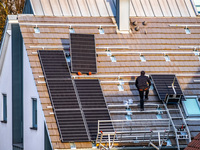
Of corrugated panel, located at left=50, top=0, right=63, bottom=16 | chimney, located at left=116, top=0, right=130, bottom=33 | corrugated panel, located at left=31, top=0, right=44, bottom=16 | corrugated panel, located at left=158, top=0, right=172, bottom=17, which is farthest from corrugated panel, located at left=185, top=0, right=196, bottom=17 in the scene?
corrugated panel, located at left=31, top=0, right=44, bottom=16

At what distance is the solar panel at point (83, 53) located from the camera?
26.9 meters

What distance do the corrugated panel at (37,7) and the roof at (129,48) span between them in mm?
401

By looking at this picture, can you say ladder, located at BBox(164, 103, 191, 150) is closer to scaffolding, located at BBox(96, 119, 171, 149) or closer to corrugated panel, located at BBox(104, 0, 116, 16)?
scaffolding, located at BBox(96, 119, 171, 149)

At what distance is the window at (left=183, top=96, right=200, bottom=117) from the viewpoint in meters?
25.9

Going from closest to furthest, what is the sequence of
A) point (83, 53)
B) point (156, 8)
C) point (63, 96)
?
point (63, 96) < point (83, 53) < point (156, 8)

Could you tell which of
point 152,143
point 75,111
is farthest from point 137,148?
point 75,111

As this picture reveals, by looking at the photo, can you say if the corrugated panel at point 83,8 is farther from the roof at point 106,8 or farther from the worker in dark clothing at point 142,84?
the worker in dark clothing at point 142,84

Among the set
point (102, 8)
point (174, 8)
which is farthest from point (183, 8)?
point (102, 8)

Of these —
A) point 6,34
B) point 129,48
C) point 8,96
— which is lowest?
point 8,96

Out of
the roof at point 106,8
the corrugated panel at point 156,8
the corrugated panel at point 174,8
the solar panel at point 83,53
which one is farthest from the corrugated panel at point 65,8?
the corrugated panel at point 174,8

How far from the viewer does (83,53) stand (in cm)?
2734

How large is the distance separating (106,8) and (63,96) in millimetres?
6958

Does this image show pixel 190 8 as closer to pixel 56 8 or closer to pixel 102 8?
pixel 102 8

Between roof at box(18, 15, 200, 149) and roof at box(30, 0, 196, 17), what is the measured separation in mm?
477
